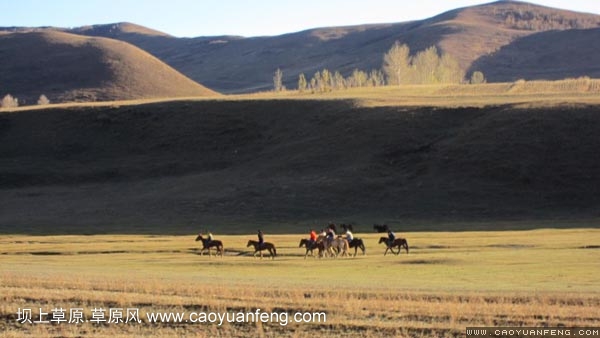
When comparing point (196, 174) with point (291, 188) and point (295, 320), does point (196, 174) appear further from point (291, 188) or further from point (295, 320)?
point (295, 320)

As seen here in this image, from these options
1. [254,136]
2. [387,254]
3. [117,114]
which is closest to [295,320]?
[387,254]

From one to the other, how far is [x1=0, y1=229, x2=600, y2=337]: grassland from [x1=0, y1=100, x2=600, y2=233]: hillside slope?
79.5 ft

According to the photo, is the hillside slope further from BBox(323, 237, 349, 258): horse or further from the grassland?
BBox(323, 237, 349, 258): horse

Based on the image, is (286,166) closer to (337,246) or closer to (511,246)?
(511,246)

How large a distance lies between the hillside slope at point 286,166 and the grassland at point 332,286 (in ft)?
79.5

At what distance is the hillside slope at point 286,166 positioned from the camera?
84250 millimetres

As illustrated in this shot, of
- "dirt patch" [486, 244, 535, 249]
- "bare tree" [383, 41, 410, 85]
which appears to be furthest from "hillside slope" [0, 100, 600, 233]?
"bare tree" [383, 41, 410, 85]

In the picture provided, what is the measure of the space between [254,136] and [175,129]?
11.9m

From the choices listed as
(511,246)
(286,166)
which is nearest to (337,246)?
(511,246)

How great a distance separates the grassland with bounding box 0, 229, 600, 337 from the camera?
73.0ft

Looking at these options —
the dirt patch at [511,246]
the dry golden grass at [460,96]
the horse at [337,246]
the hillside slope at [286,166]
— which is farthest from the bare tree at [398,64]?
the horse at [337,246]

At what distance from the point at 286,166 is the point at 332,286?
235 feet

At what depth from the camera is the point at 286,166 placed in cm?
10262

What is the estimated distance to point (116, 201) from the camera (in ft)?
310
